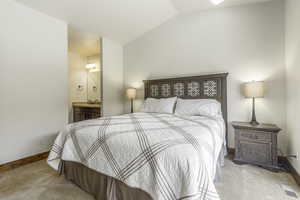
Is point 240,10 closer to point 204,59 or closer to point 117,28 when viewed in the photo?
point 204,59

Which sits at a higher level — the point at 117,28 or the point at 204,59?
the point at 117,28

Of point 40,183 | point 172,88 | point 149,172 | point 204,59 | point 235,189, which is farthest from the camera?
point 172,88

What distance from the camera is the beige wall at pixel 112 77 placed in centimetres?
384

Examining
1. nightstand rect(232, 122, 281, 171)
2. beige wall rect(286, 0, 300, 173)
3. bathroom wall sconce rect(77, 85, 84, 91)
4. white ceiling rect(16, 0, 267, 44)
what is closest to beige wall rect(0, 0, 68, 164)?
white ceiling rect(16, 0, 267, 44)

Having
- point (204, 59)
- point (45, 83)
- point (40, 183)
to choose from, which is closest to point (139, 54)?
point (204, 59)

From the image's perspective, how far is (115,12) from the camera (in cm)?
Answer: 301

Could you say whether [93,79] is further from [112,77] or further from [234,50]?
[234,50]

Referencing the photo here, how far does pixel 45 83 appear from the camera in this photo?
271 cm

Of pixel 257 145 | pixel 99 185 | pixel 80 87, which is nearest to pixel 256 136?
pixel 257 145

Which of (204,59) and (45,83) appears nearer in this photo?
(45,83)

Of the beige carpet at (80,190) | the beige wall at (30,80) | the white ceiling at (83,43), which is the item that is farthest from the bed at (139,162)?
the white ceiling at (83,43)

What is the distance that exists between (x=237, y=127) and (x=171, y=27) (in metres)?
2.65

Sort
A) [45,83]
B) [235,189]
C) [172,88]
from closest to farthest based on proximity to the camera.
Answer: [235,189] → [45,83] → [172,88]

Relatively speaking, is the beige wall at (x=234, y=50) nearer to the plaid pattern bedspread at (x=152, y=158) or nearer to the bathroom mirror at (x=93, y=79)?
the plaid pattern bedspread at (x=152, y=158)
